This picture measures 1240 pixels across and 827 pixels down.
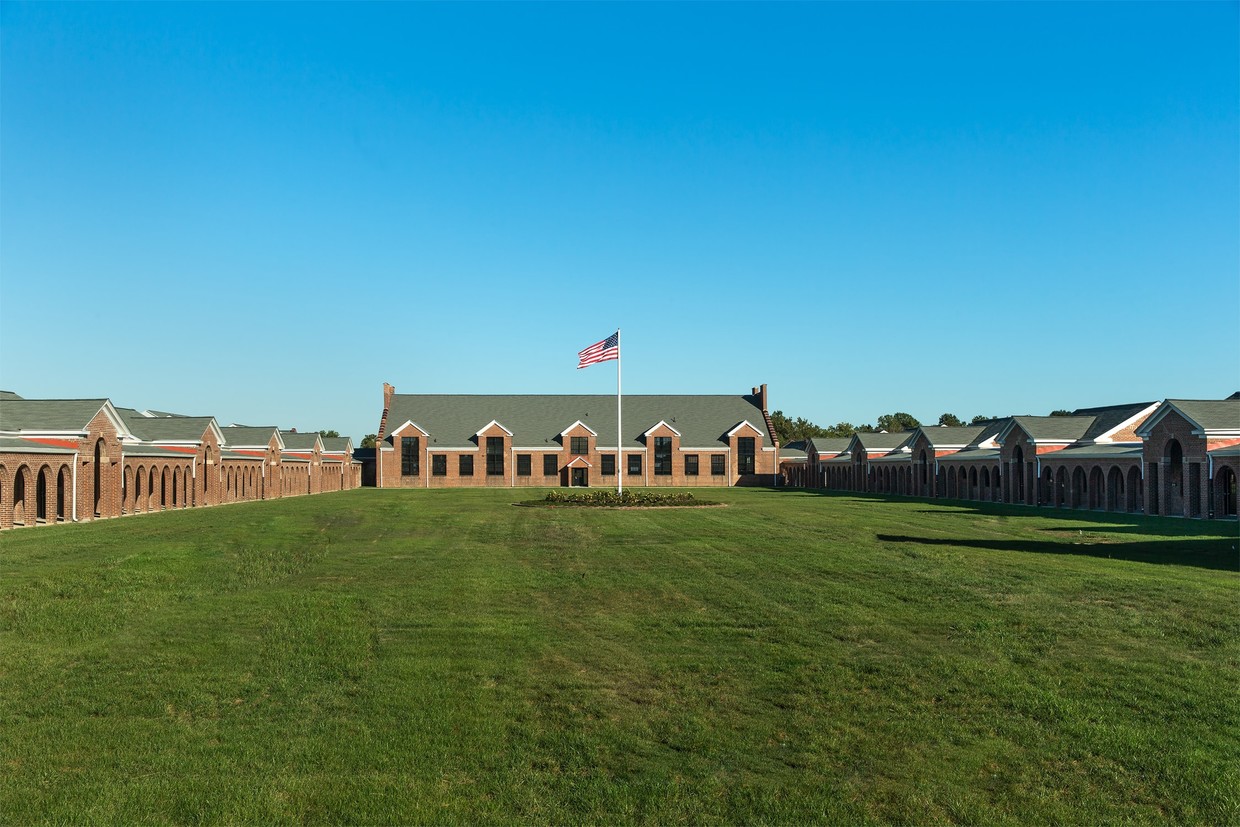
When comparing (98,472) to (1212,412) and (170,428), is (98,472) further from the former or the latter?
(1212,412)

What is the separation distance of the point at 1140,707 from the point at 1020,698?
120 cm

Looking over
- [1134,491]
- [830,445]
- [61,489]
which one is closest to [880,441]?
[830,445]

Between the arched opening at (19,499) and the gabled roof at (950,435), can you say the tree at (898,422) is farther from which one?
the arched opening at (19,499)

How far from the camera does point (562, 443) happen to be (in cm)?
8775

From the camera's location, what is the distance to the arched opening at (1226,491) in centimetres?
3825

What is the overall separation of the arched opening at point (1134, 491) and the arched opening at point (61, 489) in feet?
167

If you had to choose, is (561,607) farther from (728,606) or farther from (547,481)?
(547,481)

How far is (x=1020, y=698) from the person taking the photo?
9.73m

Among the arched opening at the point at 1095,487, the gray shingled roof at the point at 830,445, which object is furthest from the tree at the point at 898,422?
the arched opening at the point at 1095,487

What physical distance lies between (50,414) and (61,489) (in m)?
4.24

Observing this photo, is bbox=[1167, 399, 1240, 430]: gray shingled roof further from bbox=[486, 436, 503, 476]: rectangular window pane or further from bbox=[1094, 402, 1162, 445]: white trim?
bbox=[486, 436, 503, 476]: rectangular window pane

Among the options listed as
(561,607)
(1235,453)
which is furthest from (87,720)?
(1235,453)

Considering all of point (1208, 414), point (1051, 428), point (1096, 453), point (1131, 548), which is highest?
point (1208, 414)

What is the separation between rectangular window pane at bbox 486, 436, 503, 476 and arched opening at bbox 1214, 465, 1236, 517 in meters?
62.3
